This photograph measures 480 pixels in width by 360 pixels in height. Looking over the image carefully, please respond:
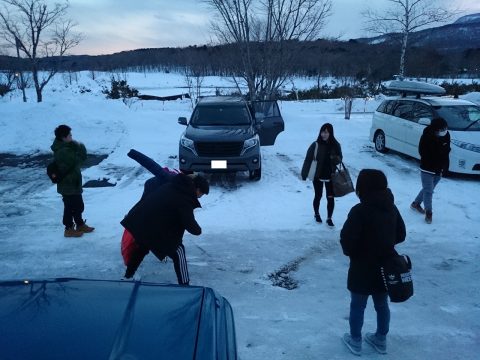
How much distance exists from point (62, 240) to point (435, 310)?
473 cm

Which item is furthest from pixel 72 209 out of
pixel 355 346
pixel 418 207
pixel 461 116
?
pixel 461 116

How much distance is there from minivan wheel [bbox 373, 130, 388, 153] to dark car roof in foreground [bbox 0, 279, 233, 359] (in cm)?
989

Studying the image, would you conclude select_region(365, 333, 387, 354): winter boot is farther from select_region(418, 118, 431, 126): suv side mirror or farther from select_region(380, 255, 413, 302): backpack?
select_region(418, 118, 431, 126): suv side mirror

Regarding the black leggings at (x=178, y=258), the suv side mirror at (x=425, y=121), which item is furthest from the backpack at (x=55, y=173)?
the suv side mirror at (x=425, y=121)

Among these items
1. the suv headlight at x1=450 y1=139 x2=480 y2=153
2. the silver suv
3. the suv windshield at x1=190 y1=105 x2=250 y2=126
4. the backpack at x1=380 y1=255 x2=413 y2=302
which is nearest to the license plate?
the silver suv

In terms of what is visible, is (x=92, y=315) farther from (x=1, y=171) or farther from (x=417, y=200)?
(x=1, y=171)

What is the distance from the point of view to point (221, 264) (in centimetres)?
504

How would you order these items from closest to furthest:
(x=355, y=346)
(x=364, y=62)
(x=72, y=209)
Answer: (x=355, y=346), (x=72, y=209), (x=364, y=62)

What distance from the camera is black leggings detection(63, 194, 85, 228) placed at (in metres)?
5.54

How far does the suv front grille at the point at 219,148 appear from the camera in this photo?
26.7ft

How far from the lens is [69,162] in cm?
535

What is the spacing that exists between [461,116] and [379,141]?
7.88 feet

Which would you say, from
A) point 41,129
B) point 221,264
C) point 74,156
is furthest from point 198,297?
point 41,129

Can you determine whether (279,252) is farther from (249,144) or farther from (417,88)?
(417,88)
